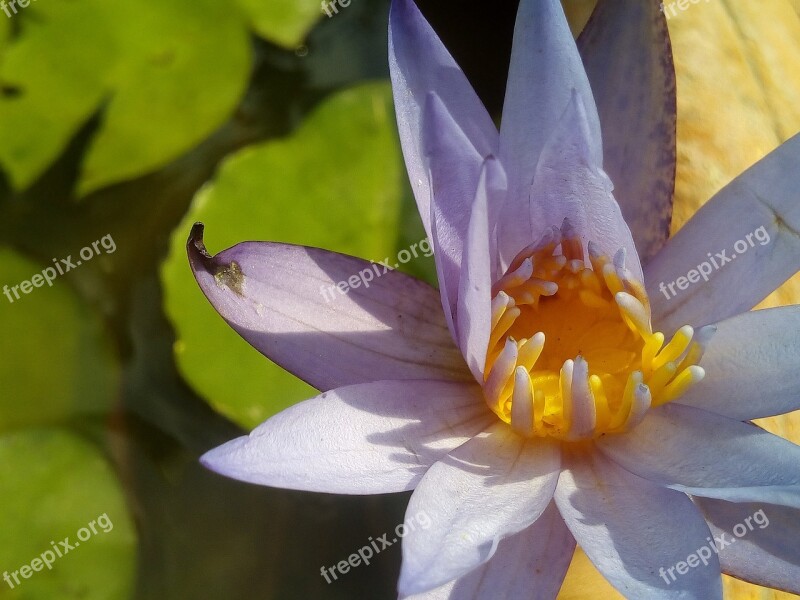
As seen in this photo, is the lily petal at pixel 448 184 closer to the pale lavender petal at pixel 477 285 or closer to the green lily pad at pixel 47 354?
the pale lavender petal at pixel 477 285

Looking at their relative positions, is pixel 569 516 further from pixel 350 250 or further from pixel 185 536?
pixel 185 536

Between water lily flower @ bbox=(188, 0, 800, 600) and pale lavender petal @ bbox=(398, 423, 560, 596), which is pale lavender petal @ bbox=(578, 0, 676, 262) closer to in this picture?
water lily flower @ bbox=(188, 0, 800, 600)

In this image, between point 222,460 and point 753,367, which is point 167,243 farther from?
point 753,367

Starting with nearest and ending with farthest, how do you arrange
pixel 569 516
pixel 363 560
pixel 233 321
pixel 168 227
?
1. pixel 569 516
2. pixel 233 321
3. pixel 363 560
4. pixel 168 227

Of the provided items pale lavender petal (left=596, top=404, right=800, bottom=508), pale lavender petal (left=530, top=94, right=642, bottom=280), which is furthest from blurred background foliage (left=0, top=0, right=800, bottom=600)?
pale lavender petal (left=596, top=404, right=800, bottom=508)

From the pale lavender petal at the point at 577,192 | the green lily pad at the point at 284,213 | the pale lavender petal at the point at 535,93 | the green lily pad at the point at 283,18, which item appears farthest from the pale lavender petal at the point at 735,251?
the green lily pad at the point at 283,18

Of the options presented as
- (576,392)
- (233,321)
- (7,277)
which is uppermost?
(7,277)

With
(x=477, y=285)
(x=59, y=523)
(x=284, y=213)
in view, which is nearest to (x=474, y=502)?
(x=477, y=285)

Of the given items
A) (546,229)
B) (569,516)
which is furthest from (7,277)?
(569,516)
